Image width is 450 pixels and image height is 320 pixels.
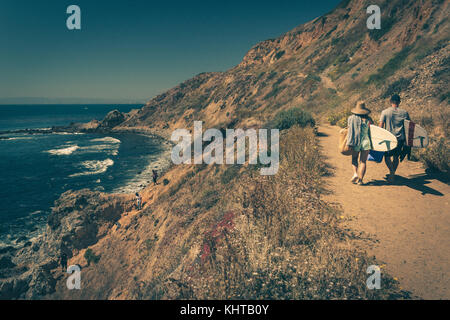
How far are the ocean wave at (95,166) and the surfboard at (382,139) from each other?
4058 centimetres

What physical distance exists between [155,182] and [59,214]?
9647 mm

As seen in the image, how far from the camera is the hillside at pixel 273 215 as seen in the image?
4887 millimetres

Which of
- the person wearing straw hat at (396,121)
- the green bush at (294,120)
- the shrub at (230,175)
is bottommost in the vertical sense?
the shrub at (230,175)

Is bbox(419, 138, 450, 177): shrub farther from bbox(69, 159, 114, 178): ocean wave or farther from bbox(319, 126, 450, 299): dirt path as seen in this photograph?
bbox(69, 159, 114, 178): ocean wave

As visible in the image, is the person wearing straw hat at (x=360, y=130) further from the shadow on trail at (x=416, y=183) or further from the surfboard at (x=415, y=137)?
the shadow on trail at (x=416, y=183)

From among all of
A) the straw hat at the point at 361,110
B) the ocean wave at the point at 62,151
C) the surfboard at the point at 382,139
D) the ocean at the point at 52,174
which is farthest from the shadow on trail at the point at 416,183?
the ocean wave at the point at 62,151

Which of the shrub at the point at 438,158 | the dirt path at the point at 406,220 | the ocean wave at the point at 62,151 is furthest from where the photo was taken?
the ocean wave at the point at 62,151

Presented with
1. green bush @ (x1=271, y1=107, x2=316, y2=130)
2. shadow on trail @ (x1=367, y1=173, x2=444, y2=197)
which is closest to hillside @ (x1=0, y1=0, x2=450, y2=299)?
green bush @ (x1=271, y1=107, x2=316, y2=130)

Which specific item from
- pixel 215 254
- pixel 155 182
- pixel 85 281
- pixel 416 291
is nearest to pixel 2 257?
pixel 85 281

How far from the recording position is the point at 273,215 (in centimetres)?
660

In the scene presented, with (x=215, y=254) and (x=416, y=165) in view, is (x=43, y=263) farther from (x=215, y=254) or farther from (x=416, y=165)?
(x=416, y=165)

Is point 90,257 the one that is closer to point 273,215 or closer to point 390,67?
point 273,215

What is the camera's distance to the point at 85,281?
14141 mm

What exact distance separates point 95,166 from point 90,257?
30.2 m
